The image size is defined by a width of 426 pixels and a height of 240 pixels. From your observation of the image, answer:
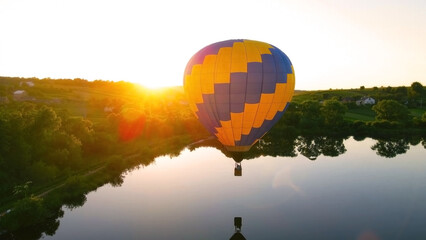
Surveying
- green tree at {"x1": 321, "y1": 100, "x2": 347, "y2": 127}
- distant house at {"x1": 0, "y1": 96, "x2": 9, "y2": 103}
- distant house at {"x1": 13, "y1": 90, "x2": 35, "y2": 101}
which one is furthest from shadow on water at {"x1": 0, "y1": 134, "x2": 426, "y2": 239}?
distant house at {"x1": 13, "y1": 90, "x2": 35, "y2": 101}

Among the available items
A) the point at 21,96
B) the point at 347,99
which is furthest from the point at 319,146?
the point at 21,96

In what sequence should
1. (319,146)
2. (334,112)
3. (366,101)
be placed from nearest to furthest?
(319,146) < (334,112) < (366,101)

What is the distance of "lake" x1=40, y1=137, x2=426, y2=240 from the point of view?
16.9 m

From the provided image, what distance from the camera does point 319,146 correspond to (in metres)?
39.6

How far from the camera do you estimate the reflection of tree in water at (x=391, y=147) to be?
1427 inches

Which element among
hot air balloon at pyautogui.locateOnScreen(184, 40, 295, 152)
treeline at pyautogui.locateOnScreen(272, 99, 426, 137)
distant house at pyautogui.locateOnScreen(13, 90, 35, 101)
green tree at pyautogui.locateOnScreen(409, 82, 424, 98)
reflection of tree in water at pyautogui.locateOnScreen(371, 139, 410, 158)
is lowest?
reflection of tree in water at pyautogui.locateOnScreen(371, 139, 410, 158)

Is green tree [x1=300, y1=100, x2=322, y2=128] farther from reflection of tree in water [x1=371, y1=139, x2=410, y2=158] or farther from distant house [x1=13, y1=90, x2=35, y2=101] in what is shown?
distant house [x1=13, y1=90, x2=35, y2=101]

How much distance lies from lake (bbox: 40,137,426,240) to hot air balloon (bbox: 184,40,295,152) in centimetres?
502

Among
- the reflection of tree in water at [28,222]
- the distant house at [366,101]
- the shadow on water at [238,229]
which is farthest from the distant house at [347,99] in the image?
the reflection of tree in water at [28,222]

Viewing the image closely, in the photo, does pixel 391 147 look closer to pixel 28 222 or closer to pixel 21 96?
pixel 28 222

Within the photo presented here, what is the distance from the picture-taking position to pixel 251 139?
56.7ft

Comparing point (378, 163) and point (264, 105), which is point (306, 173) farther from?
point (264, 105)

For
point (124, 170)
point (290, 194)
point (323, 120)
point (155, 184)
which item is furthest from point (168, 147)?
point (323, 120)

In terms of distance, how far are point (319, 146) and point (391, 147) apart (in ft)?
30.1
